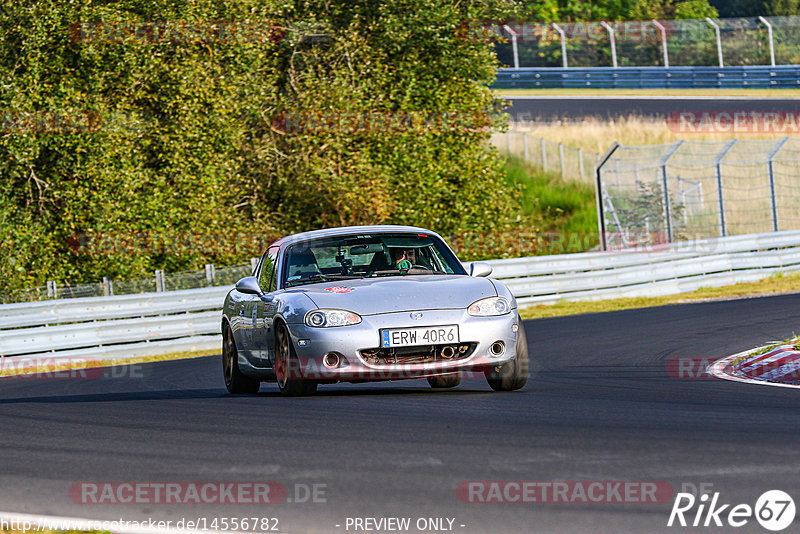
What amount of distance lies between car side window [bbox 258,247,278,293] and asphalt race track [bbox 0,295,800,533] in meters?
0.96

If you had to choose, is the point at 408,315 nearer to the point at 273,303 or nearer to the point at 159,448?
the point at 273,303

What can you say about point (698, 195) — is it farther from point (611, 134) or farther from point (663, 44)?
point (663, 44)

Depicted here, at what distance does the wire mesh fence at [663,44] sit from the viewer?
49.2 m

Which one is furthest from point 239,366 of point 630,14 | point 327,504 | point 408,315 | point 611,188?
point 630,14

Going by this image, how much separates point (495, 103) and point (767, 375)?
72.9 feet

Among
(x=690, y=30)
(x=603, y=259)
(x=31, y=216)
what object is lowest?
(x=603, y=259)

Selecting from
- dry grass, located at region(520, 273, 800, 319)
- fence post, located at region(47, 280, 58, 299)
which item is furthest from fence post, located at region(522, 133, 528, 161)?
fence post, located at region(47, 280, 58, 299)

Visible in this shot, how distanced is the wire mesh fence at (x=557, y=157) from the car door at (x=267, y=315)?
29777mm

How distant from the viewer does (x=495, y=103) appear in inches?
1278

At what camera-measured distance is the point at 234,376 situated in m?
11.6

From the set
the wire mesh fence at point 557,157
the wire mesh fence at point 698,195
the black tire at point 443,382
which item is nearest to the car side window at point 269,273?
the black tire at point 443,382

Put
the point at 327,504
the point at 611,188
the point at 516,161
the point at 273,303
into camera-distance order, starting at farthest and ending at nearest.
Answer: the point at 516,161 < the point at 611,188 < the point at 273,303 < the point at 327,504

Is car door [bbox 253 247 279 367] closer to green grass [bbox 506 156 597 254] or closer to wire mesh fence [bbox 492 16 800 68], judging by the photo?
green grass [bbox 506 156 597 254]

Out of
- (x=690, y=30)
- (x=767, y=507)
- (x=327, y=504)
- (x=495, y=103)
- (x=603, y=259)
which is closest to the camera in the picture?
(x=767, y=507)
